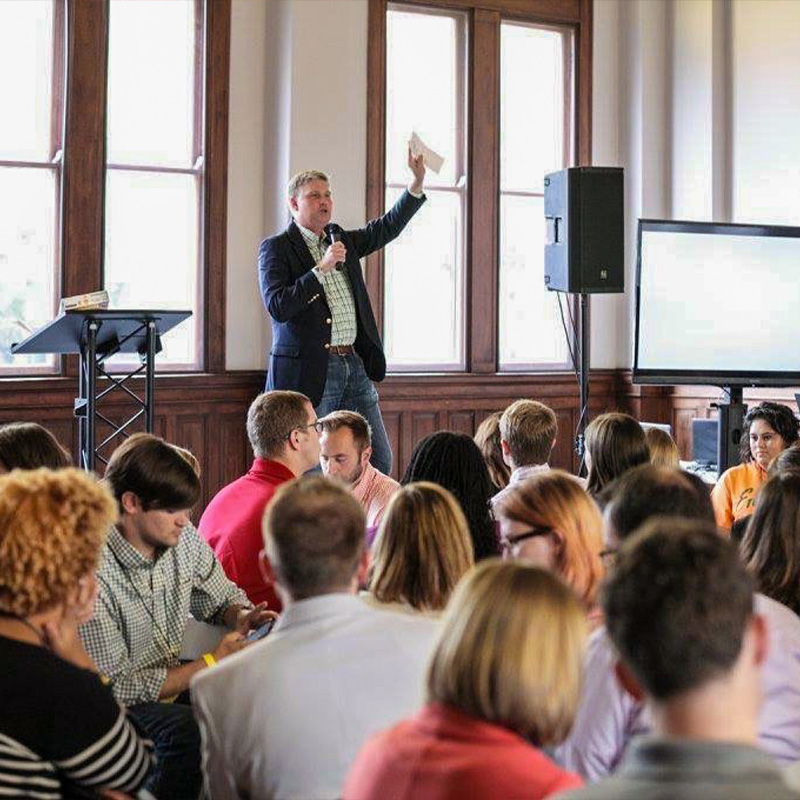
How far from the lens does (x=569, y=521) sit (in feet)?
8.18

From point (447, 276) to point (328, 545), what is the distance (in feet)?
19.1

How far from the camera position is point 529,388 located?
308 inches

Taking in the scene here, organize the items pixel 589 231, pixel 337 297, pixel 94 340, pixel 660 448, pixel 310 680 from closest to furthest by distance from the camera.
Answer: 1. pixel 310 680
2. pixel 660 448
3. pixel 94 340
4. pixel 337 297
5. pixel 589 231

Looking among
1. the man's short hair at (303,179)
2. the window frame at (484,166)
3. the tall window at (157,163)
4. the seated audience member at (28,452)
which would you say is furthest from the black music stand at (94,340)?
the window frame at (484,166)

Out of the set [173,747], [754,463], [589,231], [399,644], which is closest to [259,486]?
[173,747]

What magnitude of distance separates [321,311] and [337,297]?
0.13 m

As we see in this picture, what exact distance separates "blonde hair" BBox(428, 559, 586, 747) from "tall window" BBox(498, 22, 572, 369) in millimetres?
6421

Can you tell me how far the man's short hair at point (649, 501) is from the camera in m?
2.37

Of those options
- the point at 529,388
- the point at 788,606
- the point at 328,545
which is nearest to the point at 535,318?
the point at 529,388

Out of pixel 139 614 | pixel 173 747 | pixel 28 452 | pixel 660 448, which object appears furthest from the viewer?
pixel 660 448

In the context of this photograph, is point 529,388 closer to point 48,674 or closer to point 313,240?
point 313,240

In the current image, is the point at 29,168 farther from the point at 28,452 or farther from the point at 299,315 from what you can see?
the point at 28,452

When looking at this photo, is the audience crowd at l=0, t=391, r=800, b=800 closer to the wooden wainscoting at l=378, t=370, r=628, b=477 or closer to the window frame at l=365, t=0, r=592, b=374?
the wooden wainscoting at l=378, t=370, r=628, b=477

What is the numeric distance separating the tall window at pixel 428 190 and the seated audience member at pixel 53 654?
17.9 feet
